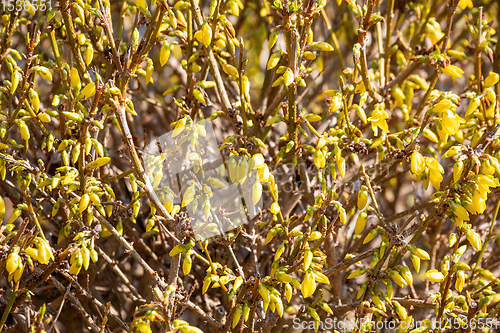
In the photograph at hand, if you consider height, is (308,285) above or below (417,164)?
below

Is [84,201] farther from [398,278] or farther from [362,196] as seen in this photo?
[398,278]

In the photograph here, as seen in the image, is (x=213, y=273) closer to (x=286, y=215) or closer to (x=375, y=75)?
(x=286, y=215)

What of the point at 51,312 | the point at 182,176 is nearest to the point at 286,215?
the point at 182,176

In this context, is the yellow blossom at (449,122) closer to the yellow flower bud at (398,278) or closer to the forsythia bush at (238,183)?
the forsythia bush at (238,183)

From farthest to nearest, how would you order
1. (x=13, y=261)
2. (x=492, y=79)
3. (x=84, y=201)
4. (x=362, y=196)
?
(x=492, y=79)
(x=362, y=196)
(x=84, y=201)
(x=13, y=261)

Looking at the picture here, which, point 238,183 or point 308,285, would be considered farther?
point 238,183

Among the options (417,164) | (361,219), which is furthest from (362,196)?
(417,164)

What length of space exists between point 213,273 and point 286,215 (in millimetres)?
673

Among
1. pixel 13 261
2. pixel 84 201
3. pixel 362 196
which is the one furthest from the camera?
pixel 362 196

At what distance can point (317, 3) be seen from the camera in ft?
5.51

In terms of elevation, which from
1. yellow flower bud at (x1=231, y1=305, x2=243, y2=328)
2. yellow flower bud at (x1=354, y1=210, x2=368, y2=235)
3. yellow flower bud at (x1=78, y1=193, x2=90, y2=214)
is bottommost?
yellow flower bud at (x1=231, y1=305, x2=243, y2=328)

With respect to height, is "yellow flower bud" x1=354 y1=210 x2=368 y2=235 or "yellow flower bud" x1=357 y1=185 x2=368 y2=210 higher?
"yellow flower bud" x1=357 y1=185 x2=368 y2=210

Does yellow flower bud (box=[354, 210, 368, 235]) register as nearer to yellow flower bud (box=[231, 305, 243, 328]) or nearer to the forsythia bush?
the forsythia bush

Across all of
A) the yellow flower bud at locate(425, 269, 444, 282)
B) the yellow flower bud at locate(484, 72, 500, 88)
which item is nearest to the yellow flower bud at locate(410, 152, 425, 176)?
the yellow flower bud at locate(425, 269, 444, 282)
